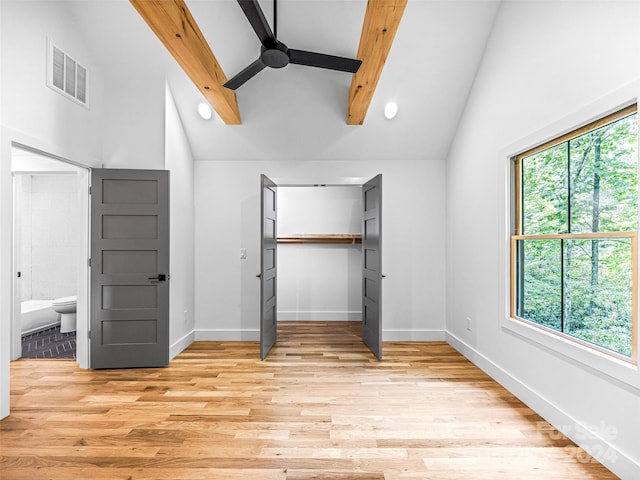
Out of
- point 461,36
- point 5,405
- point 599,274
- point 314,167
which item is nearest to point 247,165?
point 314,167

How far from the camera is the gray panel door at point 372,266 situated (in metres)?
4.06

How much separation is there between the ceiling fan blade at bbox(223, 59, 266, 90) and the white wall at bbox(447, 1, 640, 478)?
83.1 inches

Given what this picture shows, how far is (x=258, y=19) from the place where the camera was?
7.22 feet

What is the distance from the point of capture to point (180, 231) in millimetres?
4289

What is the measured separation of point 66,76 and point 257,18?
2.22m

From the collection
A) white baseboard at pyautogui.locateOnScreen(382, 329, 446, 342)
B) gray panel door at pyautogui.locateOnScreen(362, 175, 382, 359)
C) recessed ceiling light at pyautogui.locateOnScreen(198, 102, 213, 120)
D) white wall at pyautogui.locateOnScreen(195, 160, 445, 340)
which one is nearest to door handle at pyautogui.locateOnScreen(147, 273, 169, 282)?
white wall at pyautogui.locateOnScreen(195, 160, 445, 340)

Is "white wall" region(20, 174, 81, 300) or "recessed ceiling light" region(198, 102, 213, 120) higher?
"recessed ceiling light" region(198, 102, 213, 120)

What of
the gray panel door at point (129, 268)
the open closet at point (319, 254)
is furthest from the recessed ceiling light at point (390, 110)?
the gray panel door at point (129, 268)

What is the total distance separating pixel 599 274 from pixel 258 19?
2626 mm

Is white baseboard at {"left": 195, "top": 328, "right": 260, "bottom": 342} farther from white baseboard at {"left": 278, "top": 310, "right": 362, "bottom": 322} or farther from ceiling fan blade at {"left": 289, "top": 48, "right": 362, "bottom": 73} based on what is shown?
ceiling fan blade at {"left": 289, "top": 48, "right": 362, "bottom": 73}

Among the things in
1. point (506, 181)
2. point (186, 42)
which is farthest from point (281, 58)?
point (506, 181)

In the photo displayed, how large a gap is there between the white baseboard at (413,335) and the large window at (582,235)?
1.71 m

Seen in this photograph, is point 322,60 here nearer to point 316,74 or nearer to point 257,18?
point 257,18

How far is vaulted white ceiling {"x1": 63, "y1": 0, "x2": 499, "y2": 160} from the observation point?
336 centimetres
